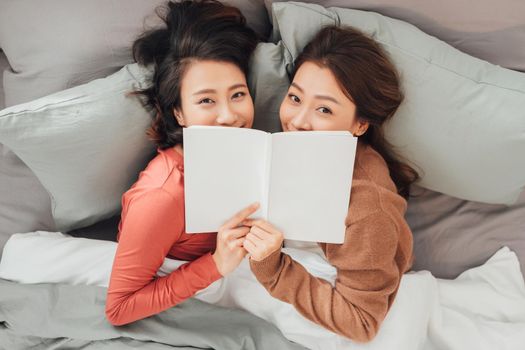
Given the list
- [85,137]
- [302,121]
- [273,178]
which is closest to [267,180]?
[273,178]

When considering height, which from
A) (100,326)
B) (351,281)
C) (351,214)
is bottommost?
(100,326)

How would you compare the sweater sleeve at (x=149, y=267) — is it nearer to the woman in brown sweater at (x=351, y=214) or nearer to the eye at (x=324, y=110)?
the woman in brown sweater at (x=351, y=214)

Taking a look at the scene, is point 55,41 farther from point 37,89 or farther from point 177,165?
point 177,165

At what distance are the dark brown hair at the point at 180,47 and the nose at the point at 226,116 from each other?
101 mm

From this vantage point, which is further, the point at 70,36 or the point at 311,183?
the point at 70,36

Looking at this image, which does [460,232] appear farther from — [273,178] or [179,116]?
[179,116]

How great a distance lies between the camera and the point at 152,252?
961mm

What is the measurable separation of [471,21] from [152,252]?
86 cm

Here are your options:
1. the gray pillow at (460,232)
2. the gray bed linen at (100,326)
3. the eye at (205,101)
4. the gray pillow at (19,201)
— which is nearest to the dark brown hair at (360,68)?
the eye at (205,101)

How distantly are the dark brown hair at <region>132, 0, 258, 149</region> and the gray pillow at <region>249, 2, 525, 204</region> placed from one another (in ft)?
0.31

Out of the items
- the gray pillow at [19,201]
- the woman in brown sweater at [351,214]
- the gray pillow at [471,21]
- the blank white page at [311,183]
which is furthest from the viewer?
the gray pillow at [19,201]

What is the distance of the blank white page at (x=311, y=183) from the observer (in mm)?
850

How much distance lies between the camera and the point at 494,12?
1.08m

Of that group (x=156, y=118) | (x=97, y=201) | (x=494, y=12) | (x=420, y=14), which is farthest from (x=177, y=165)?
(x=494, y=12)
